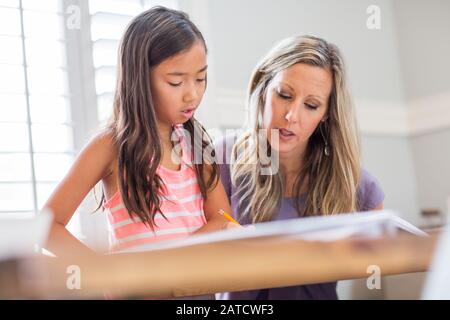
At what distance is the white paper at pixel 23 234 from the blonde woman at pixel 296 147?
28 centimetres

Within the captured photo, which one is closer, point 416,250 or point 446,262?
point 446,262

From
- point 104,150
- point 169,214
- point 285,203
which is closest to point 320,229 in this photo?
point 285,203

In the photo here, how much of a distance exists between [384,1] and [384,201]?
1.06ft

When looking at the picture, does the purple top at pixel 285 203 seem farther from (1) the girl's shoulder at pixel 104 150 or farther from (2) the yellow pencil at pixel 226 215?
(1) the girl's shoulder at pixel 104 150

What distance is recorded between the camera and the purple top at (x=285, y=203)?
4.08 ft

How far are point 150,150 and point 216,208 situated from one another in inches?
5.3

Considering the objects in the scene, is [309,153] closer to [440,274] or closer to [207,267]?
[207,267]

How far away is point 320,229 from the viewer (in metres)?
1.18

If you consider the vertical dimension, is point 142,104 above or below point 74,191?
above

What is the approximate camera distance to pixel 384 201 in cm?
125

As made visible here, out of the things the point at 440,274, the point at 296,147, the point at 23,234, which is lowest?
the point at 440,274

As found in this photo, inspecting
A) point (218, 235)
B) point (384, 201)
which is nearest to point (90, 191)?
point (218, 235)

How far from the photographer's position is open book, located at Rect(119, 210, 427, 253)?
3.83 feet
